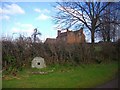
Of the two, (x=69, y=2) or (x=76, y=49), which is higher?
(x=69, y=2)

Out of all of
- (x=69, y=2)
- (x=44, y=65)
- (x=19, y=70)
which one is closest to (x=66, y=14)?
(x=69, y=2)

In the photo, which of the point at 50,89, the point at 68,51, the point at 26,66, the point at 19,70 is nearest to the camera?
the point at 50,89

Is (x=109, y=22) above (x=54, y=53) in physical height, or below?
above

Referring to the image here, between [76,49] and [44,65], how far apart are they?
4.62 m

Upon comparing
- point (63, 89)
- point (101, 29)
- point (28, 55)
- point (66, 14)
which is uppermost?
point (66, 14)

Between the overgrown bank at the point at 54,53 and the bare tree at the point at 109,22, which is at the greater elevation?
the bare tree at the point at 109,22

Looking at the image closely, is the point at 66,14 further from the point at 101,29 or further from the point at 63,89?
the point at 63,89

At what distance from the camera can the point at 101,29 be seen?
1182 inches

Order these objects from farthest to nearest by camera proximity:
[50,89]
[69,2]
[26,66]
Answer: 1. [69,2]
2. [26,66]
3. [50,89]

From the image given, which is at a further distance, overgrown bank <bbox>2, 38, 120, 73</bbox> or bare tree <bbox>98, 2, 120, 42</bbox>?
bare tree <bbox>98, 2, 120, 42</bbox>

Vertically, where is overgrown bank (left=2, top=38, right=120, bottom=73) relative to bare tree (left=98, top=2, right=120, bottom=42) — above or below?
below

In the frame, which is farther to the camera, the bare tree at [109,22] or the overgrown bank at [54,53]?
the bare tree at [109,22]

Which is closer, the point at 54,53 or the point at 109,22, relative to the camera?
the point at 54,53

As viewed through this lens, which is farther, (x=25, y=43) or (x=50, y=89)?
(x=25, y=43)
